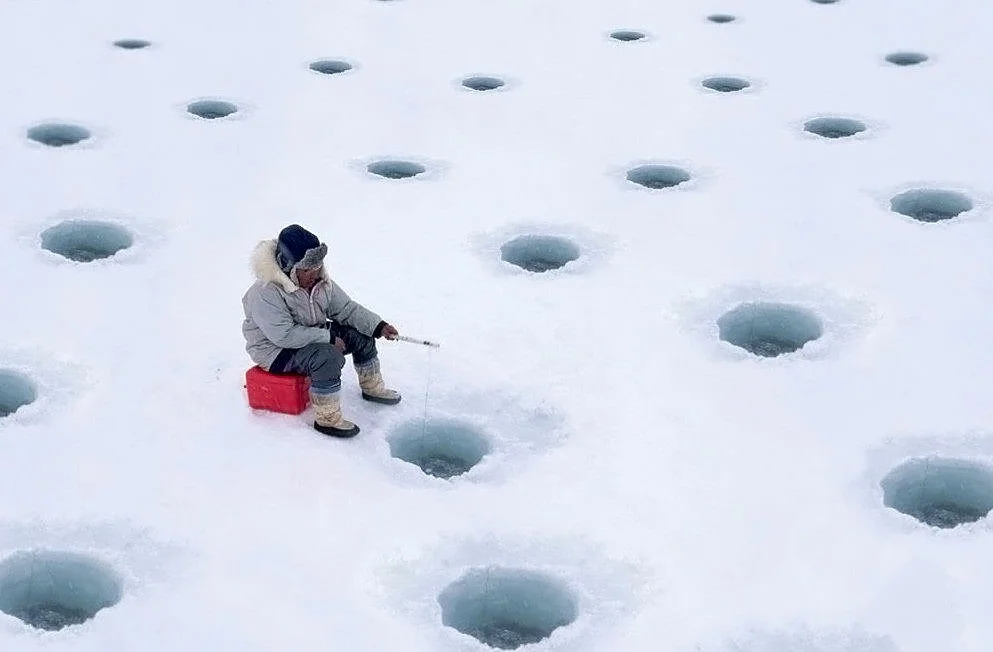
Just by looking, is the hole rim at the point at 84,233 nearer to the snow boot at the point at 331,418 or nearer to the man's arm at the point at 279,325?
the man's arm at the point at 279,325

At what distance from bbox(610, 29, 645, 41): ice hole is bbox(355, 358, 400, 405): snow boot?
721 cm

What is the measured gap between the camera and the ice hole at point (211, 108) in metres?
10.1

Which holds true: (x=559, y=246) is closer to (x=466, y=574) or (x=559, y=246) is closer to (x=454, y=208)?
(x=454, y=208)

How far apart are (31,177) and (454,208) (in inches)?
→ 117

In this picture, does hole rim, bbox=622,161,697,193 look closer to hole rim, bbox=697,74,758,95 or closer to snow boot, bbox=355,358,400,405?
hole rim, bbox=697,74,758,95

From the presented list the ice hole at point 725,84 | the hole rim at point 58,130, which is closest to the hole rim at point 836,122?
the ice hole at point 725,84

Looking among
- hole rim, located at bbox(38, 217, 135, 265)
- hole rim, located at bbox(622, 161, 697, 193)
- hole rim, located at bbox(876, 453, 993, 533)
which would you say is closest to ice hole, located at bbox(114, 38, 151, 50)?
hole rim, located at bbox(38, 217, 135, 265)

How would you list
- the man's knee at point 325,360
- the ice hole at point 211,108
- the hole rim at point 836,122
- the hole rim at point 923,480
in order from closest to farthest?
the hole rim at point 923,480
the man's knee at point 325,360
the hole rim at point 836,122
the ice hole at point 211,108

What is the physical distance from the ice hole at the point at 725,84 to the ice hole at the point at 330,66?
3.24 m

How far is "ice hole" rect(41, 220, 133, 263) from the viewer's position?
7.69 m

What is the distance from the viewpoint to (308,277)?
553 cm

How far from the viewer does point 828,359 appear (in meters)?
6.25

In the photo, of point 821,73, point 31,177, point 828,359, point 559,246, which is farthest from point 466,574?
point 821,73

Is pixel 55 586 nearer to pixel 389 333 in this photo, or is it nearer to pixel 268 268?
pixel 268 268
